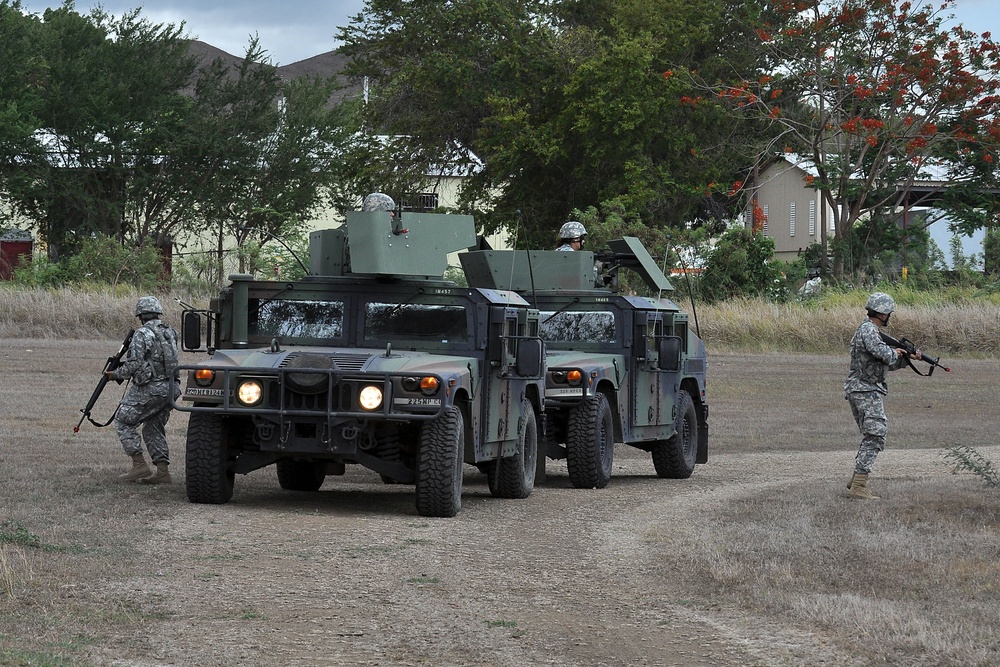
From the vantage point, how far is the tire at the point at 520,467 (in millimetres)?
13508

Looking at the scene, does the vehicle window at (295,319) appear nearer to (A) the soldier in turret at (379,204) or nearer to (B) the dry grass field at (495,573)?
(A) the soldier in turret at (379,204)

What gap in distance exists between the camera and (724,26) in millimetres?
44719

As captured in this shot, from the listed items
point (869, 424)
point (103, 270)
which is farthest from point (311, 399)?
point (103, 270)

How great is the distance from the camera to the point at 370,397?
37.5ft

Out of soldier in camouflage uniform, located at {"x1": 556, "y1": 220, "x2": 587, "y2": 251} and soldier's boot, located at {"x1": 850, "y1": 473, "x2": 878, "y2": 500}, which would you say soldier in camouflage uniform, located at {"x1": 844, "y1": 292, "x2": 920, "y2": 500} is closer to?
soldier's boot, located at {"x1": 850, "y1": 473, "x2": 878, "y2": 500}

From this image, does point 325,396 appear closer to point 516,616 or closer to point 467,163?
point 516,616

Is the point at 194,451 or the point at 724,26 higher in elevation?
the point at 724,26

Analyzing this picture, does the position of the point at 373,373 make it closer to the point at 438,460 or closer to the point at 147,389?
the point at 438,460

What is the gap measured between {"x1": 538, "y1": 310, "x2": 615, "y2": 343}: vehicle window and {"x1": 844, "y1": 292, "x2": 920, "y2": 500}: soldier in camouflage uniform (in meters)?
3.02

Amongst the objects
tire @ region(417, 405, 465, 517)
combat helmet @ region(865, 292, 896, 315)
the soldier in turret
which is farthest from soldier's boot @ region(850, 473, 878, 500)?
the soldier in turret

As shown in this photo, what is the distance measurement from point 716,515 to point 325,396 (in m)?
3.16

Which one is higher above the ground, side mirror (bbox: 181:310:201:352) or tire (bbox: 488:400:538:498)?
side mirror (bbox: 181:310:201:352)

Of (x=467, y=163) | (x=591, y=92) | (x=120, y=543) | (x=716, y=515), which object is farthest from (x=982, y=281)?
(x=120, y=543)

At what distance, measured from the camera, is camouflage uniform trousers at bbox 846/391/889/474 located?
1351cm
